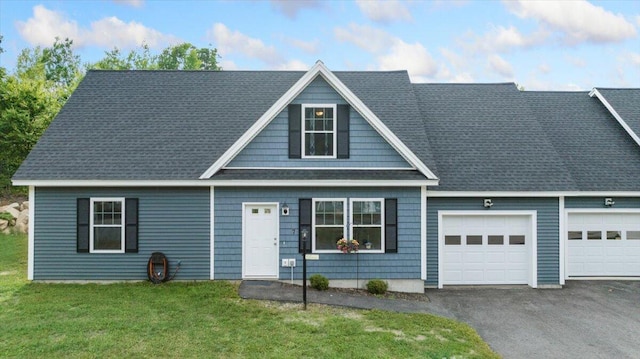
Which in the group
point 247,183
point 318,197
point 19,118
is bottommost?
point 318,197

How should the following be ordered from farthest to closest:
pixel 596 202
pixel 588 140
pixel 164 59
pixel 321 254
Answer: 1. pixel 164 59
2. pixel 588 140
3. pixel 596 202
4. pixel 321 254

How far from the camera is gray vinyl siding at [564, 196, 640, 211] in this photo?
1145 centimetres

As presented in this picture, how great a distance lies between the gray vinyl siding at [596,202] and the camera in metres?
11.4

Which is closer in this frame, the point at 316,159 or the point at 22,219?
the point at 316,159

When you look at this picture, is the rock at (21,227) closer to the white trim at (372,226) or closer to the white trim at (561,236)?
the white trim at (372,226)

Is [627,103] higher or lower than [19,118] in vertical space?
lower

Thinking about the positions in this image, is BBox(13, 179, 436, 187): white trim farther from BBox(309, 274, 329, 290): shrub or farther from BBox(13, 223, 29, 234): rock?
BBox(13, 223, 29, 234): rock

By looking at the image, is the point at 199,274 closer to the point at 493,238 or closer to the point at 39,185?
the point at 39,185

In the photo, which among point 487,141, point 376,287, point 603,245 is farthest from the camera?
point 487,141

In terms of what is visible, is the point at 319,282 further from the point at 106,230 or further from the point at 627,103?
the point at 627,103

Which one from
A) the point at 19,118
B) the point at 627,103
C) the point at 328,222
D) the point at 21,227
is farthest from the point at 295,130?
the point at 19,118

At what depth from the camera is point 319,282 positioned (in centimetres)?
989

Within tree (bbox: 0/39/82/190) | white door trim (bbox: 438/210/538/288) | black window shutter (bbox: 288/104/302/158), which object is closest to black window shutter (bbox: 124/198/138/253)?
black window shutter (bbox: 288/104/302/158)

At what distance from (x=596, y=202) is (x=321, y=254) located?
26.6ft
